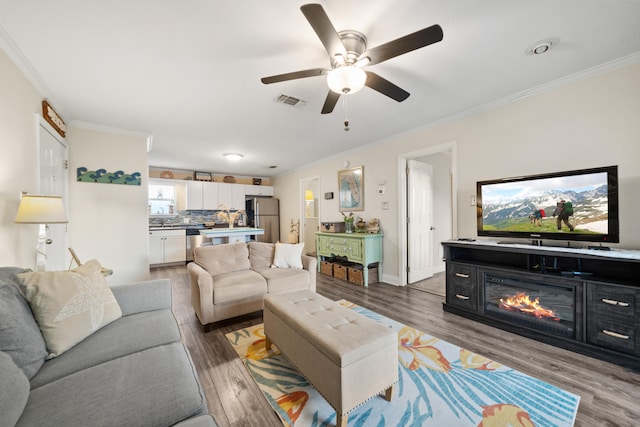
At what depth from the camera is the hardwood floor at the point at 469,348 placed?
1.47 metres

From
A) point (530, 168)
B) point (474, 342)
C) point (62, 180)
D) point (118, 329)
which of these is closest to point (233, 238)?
point (62, 180)

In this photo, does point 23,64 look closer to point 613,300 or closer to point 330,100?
point 330,100

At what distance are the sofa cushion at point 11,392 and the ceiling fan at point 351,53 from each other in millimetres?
1891

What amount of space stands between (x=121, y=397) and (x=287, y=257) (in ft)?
7.75

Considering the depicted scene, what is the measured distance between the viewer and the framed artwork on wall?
472 centimetres

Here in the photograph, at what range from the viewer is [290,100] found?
2773mm

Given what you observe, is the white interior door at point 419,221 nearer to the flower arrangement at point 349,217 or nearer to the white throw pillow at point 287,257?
the flower arrangement at point 349,217

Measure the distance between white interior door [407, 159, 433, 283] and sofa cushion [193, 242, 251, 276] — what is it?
105 inches

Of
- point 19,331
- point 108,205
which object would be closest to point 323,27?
point 19,331

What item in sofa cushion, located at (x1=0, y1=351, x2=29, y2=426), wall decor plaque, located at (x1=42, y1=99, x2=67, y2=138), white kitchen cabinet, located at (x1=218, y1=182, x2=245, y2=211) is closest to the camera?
sofa cushion, located at (x1=0, y1=351, x2=29, y2=426)

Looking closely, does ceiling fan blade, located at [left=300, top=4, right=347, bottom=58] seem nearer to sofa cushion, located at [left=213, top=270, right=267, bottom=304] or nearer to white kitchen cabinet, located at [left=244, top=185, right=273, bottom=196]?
sofa cushion, located at [left=213, top=270, right=267, bottom=304]

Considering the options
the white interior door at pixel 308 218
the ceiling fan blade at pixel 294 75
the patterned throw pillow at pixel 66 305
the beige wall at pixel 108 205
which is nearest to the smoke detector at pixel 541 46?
the ceiling fan blade at pixel 294 75

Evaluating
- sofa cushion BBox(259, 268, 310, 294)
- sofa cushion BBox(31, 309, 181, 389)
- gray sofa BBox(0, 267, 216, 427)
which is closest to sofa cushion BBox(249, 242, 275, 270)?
sofa cushion BBox(259, 268, 310, 294)

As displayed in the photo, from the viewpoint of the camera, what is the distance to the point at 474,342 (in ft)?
7.34
